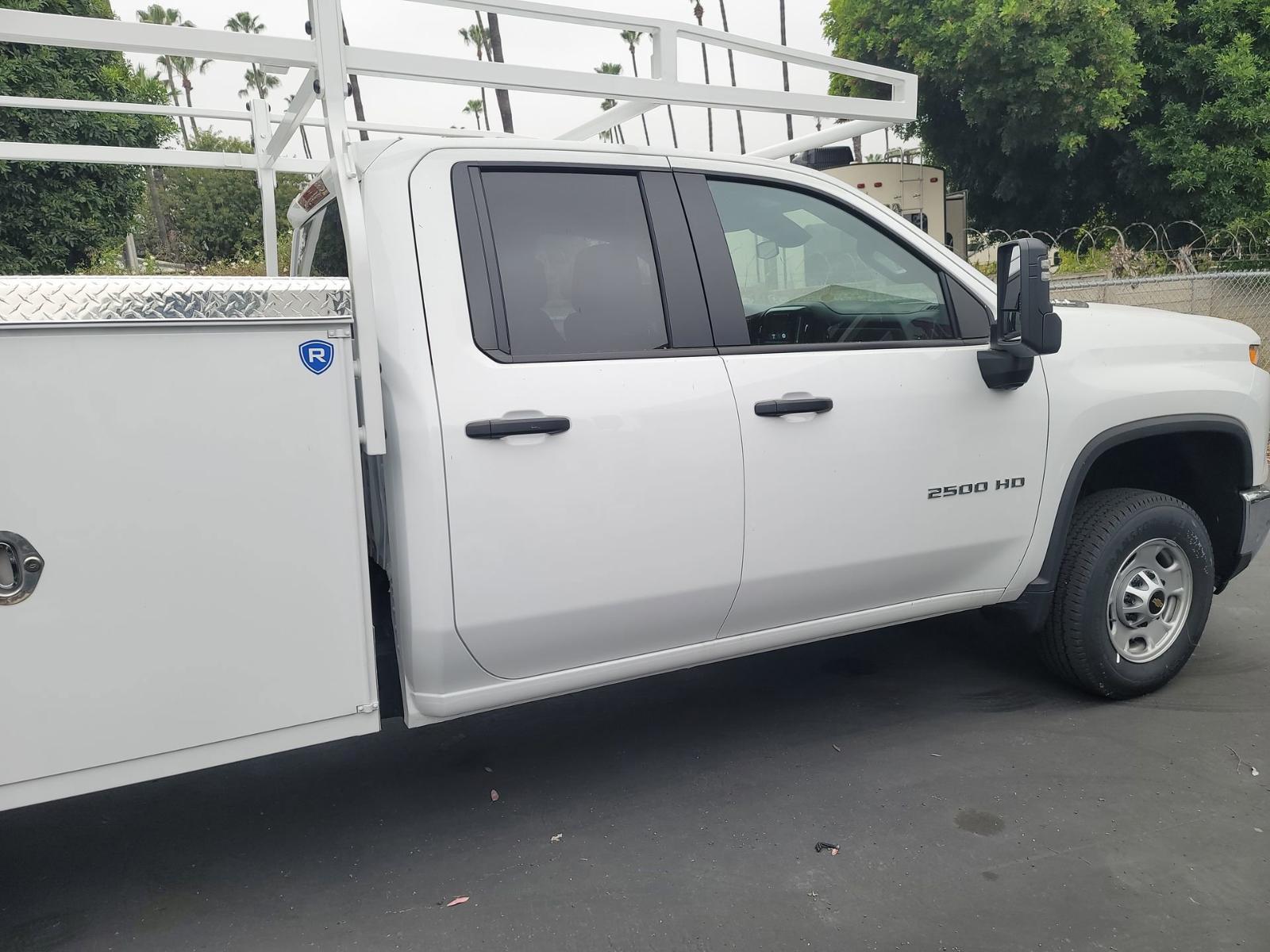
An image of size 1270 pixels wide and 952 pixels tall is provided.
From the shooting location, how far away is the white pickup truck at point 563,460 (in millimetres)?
2131

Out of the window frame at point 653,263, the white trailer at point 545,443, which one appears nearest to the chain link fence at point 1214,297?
the white trailer at point 545,443

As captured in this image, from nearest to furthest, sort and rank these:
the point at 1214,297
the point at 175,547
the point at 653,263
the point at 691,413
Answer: the point at 175,547, the point at 691,413, the point at 653,263, the point at 1214,297

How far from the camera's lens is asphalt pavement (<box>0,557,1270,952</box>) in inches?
99.7

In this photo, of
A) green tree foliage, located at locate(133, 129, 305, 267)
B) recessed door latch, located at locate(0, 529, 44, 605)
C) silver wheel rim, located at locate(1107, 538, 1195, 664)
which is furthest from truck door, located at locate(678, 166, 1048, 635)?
green tree foliage, located at locate(133, 129, 305, 267)

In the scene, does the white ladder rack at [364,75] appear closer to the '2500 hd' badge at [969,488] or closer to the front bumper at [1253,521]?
the '2500 hd' badge at [969,488]

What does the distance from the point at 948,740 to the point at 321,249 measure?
2.90 m

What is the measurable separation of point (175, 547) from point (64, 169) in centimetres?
1318

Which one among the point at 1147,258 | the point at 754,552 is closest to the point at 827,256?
the point at 754,552

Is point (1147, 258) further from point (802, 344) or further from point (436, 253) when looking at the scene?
point (436, 253)

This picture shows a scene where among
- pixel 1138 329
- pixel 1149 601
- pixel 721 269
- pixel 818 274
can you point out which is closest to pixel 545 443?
pixel 721 269

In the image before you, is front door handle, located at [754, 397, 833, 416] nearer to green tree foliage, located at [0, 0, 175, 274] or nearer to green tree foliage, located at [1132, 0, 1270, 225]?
green tree foliage, located at [0, 0, 175, 274]

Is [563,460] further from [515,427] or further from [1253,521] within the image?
[1253,521]

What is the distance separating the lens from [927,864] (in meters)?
2.77

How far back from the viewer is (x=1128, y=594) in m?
3.64
